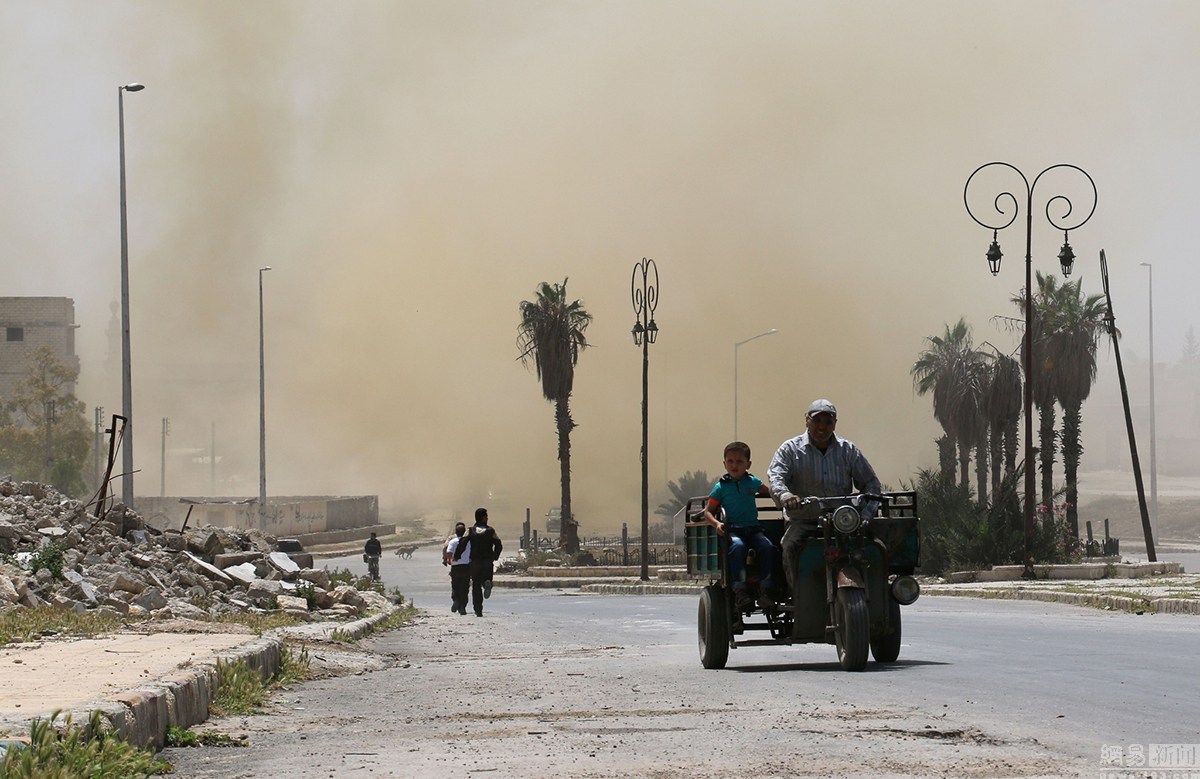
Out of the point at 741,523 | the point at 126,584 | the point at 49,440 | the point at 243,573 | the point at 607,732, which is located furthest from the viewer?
the point at 49,440

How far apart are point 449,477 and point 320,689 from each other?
422 feet

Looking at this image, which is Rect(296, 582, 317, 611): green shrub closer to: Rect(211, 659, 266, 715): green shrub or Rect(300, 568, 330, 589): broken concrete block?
Rect(300, 568, 330, 589): broken concrete block

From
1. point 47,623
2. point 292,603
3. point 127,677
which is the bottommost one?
point 292,603

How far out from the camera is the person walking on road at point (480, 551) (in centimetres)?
2408

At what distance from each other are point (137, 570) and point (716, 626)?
42.4 feet

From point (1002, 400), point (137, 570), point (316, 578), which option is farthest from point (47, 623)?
point (1002, 400)

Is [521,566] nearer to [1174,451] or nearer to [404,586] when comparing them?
[404,586]

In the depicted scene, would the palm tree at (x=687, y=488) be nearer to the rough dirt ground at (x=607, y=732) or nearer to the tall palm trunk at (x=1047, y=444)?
the tall palm trunk at (x=1047, y=444)

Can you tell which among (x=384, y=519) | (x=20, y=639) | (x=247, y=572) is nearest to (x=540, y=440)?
(x=384, y=519)

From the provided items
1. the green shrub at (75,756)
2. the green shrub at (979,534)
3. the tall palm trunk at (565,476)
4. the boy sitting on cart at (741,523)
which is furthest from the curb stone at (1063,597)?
the green shrub at (75,756)

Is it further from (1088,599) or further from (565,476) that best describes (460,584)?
(565,476)

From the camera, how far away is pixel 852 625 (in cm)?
1050

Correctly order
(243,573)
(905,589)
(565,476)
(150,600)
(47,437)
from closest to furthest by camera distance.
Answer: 1. (905,589)
2. (150,600)
3. (243,573)
4. (565,476)
5. (47,437)

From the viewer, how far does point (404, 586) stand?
44625 millimetres
